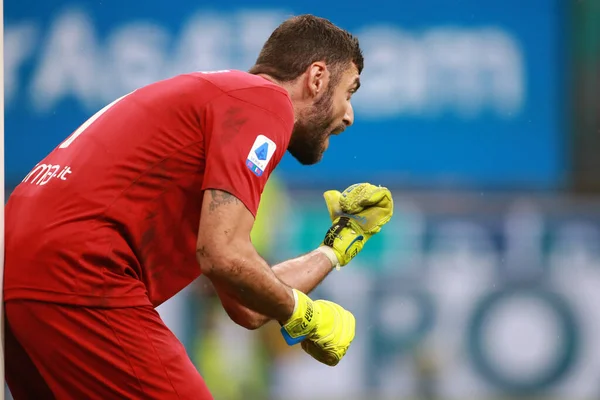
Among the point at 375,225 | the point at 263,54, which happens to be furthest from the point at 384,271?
the point at 263,54

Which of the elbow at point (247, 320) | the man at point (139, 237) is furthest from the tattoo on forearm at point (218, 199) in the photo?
the elbow at point (247, 320)

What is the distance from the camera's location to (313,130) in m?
3.31

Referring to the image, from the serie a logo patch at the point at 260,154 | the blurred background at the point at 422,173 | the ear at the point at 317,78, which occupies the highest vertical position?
the ear at the point at 317,78

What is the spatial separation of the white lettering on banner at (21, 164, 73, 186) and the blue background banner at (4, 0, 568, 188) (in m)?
4.35

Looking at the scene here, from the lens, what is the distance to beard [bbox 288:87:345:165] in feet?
10.7

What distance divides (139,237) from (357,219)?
1211 millimetres

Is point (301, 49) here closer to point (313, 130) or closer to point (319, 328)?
point (313, 130)

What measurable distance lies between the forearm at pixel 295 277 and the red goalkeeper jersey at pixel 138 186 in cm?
45

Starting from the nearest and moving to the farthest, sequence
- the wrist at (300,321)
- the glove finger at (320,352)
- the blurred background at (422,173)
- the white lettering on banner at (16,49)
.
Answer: the wrist at (300,321) → the glove finger at (320,352) → the blurred background at (422,173) → the white lettering on banner at (16,49)

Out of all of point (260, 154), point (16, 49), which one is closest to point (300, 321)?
point (260, 154)

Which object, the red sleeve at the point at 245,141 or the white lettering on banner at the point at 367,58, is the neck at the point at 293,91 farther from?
the white lettering on banner at the point at 367,58

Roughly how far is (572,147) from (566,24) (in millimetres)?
857

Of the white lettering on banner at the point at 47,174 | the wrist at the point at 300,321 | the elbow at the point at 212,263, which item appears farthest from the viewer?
the wrist at the point at 300,321

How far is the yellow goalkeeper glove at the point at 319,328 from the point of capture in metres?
2.94
